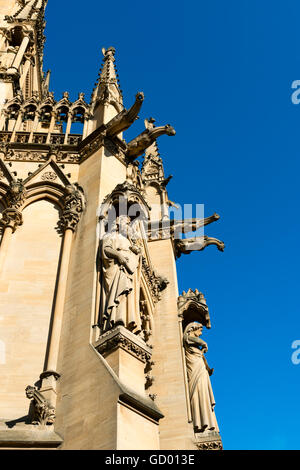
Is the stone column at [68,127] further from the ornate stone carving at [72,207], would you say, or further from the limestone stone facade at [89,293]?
the ornate stone carving at [72,207]

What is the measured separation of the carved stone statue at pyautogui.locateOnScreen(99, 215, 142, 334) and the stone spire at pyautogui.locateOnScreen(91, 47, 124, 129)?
175 inches

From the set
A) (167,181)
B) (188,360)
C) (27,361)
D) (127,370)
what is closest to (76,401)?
(127,370)

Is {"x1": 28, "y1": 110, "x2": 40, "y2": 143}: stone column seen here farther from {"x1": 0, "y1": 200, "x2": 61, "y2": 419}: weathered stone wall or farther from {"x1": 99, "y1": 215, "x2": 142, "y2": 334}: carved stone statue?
{"x1": 99, "y1": 215, "x2": 142, "y2": 334}: carved stone statue

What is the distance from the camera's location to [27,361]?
899 centimetres

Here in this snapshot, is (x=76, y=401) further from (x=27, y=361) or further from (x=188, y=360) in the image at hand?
(x=188, y=360)

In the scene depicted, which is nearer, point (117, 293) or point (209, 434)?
point (117, 293)

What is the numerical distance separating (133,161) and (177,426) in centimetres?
677

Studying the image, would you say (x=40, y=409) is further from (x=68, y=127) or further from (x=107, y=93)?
(x=107, y=93)

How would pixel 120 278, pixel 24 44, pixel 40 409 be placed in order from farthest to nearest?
pixel 24 44 < pixel 120 278 < pixel 40 409

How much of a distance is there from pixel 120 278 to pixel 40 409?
2586mm

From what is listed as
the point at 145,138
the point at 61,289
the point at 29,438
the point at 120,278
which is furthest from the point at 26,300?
the point at 145,138

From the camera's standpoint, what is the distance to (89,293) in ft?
30.1

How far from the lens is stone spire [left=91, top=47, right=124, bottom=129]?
13670 millimetres

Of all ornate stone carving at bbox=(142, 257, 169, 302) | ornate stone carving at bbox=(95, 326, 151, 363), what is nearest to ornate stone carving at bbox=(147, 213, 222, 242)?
ornate stone carving at bbox=(142, 257, 169, 302)
